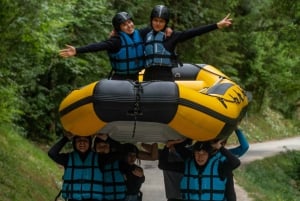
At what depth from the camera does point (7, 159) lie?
11875 mm

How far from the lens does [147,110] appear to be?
6949 mm

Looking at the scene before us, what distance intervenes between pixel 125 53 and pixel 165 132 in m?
1.02

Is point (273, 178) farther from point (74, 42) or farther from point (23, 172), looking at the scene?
point (23, 172)

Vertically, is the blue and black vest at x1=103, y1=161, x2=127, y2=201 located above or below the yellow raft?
below

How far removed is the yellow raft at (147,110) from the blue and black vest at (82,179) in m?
0.29

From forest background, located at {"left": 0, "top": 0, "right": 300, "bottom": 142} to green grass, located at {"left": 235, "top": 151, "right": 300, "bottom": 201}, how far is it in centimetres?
227

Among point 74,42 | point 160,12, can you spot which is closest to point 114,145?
point 160,12

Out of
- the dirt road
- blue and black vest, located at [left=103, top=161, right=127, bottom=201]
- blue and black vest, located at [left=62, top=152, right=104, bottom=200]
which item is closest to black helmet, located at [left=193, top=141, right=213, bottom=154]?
blue and black vest, located at [left=103, top=161, right=127, bottom=201]

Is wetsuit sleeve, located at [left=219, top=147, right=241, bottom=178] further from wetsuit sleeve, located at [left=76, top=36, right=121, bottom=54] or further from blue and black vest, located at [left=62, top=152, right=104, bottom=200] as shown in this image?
wetsuit sleeve, located at [left=76, top=36, right=121, bottom=54]

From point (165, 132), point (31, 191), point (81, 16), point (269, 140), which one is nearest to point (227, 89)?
point (165, 132)

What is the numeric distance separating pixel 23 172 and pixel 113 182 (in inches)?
179

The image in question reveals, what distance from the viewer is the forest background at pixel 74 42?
963 cm

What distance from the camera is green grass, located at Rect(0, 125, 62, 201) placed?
10.3 m

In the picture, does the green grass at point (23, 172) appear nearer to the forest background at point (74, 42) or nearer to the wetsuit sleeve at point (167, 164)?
the forest background at point (74, 42)
